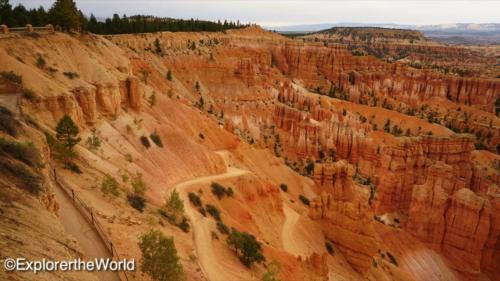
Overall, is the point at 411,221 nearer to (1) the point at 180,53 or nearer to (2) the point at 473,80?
(1) the point at 180,53

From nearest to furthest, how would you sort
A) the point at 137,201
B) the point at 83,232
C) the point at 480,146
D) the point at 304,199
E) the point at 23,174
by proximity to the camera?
the point at 23,174, the point at 83,232, the point at 137,201, the point at 304,199, the point at 480,146

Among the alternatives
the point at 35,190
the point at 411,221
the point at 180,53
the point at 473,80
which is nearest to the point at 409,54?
the point at 473,80

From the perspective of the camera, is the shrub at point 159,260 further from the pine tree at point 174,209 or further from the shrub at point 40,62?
Result: the shrub at point 40,62

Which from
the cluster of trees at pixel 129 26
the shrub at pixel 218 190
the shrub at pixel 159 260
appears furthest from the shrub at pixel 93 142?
the cluster of trees at pixel 129 26

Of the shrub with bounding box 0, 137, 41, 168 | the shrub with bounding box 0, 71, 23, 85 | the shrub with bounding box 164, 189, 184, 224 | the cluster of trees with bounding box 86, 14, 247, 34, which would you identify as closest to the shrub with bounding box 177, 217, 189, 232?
the shrub with bounding box 164, 189, 184, 224

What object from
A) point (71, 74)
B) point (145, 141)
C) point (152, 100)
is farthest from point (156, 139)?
point (71, 74)

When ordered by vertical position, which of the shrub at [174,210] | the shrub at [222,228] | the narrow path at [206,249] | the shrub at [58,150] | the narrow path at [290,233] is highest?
the shrub at [58,150]

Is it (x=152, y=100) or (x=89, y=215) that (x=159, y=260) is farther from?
(x=152, y=100)
